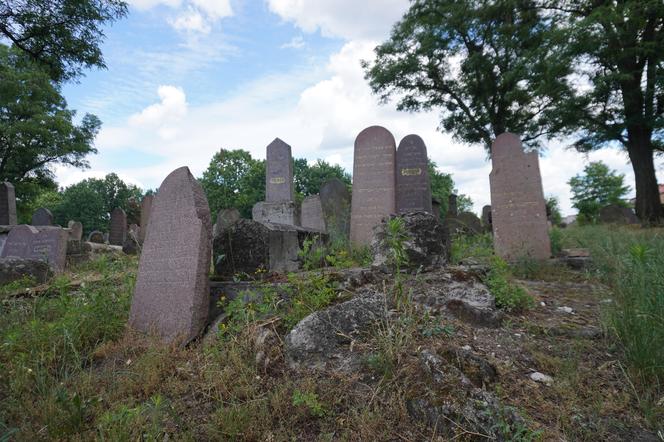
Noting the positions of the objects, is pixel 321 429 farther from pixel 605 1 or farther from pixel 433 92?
pixel 433 92

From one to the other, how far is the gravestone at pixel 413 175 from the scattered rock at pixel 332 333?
681 centimetres

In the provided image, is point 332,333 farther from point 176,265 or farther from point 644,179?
point 644,179

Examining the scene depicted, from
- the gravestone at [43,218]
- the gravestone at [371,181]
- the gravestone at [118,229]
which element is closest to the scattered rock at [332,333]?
the gravestone at [371,181]

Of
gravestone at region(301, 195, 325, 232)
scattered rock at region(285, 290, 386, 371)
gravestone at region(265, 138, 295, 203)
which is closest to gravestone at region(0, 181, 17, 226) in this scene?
gravestone at region(265, 138, 295, 203)

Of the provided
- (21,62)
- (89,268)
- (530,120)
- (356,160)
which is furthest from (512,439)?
Result: (530,120)

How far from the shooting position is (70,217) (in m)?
42.8

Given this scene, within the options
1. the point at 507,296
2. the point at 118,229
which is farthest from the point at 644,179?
the point at 118,229

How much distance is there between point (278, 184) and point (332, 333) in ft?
24.2

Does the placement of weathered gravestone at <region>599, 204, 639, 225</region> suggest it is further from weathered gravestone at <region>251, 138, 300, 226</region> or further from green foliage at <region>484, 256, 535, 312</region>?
green foliage at <region>484, 256, 535, 312</region>

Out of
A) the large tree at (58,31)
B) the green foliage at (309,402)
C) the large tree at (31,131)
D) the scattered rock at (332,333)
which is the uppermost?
the large tree at (31,131)

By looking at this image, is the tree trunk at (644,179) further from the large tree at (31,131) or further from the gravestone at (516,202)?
the large tree at (31,131)

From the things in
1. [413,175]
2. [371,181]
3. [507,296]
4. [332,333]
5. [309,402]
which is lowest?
[309,402]

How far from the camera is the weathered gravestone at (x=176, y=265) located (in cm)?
337

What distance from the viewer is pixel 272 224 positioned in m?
4.84
